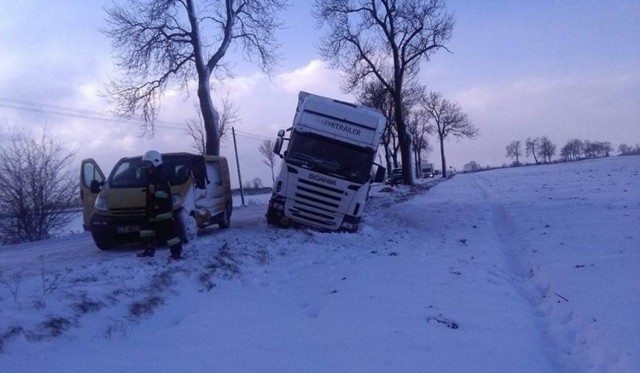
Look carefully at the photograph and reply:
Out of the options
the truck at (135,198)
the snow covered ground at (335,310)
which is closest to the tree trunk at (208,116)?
the truck at (135,198)

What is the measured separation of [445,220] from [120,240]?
9175 millimetres

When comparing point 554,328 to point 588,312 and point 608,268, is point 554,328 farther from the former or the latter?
point 608,268

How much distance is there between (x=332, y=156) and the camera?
12.9 m

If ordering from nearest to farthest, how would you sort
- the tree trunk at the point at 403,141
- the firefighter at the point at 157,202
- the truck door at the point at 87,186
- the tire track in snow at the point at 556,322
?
the tire track in snow at the point at 556,322 → the firefighter at the point at 157,202 → the truck door at the point at 87,186 → the tree trunk at the point at 403,141

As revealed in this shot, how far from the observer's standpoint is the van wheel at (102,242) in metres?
10.9

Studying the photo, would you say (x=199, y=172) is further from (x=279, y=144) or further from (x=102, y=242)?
(x=102, y=242)

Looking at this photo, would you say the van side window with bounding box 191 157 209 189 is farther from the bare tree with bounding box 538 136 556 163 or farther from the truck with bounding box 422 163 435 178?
the bare tree with bounding box 538 136 556 163

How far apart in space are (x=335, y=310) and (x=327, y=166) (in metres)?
7.12

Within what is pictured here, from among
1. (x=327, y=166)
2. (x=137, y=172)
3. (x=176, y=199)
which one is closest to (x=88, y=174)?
(x=137, y=172)

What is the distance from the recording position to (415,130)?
2709 inches

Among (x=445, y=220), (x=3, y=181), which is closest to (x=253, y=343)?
(x=445, y=220)

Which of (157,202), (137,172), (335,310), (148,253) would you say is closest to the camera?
(335,310)

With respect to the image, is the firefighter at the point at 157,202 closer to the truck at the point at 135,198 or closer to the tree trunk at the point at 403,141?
the truck at the point at 135,198

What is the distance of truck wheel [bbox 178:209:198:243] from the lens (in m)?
10.1
